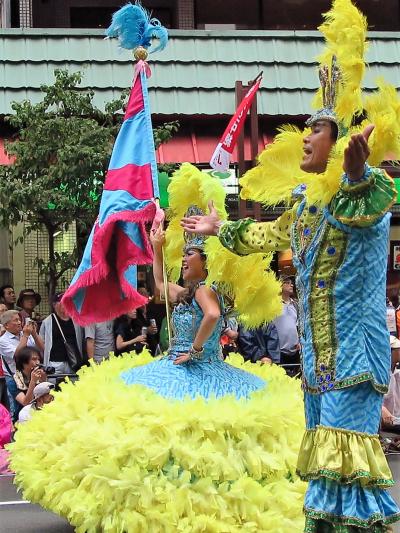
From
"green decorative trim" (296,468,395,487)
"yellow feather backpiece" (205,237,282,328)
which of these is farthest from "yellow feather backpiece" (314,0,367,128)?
"yellow feather backpiece" (205,237,282,328)

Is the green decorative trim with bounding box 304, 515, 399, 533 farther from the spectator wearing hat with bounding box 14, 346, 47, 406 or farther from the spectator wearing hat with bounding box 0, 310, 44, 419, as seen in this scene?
the spectator wearing hat with bounding box 0, 310, 44, 419

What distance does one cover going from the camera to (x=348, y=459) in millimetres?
3330

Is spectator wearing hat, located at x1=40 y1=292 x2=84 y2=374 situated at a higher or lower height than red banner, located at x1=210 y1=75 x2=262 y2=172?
lower

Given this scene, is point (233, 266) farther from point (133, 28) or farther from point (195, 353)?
point (133, 28)

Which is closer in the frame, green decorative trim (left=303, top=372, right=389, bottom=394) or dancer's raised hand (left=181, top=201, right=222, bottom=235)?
green decorative trim (left=303, top=372, right=389, bottom=394)

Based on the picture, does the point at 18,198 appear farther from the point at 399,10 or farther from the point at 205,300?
the point at 399,10

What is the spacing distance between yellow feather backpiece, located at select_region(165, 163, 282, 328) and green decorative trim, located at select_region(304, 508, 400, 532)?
1.96m

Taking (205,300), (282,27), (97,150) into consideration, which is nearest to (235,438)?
(205,300)

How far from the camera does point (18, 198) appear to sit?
9094 millimetres

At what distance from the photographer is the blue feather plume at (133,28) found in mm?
5840

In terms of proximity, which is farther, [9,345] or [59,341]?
[59,341]

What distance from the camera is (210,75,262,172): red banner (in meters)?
9.85

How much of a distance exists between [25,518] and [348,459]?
307cm

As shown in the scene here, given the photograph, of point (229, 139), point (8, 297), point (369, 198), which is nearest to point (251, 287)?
point (369, 198)
